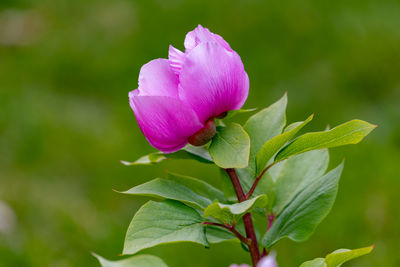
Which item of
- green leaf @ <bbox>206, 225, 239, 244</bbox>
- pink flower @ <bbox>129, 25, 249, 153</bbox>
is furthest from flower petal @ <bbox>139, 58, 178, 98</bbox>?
green leaf @ <bbox>206, 225, 239, 244</bbox>

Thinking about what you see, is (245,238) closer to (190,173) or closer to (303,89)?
(190,173)

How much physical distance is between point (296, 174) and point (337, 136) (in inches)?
7.4

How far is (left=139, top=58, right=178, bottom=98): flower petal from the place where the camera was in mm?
784

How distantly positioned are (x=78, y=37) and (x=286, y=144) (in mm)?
3087

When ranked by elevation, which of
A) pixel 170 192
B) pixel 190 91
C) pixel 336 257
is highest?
pixel 190 91

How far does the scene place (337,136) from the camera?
0.76 metres

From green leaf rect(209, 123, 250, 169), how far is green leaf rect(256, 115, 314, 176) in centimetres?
3

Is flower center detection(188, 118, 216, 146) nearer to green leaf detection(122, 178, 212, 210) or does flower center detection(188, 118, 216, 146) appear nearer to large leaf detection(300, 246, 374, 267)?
green leaf detection(122, 178, 212, 210)

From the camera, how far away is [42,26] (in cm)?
391

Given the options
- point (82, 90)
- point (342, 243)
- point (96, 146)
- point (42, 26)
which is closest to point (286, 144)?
point (342, 243)

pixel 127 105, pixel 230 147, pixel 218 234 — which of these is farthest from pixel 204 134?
pixel 127 105

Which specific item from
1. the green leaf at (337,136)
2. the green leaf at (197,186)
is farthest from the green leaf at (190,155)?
the green leaf at (337,136)

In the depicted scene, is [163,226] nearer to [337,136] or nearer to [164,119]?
[164,119]

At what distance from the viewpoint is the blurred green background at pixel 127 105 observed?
2305 millimetres
